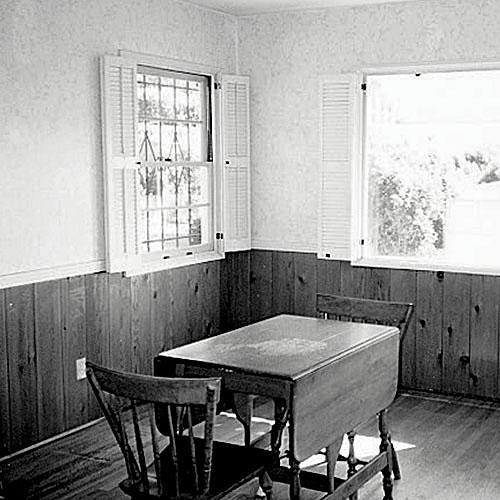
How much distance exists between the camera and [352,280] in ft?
18.8

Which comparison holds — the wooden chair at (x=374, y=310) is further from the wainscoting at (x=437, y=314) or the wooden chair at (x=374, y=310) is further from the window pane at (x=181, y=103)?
the window pane at (x=181, y=103)

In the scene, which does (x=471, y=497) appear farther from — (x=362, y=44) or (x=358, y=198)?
(x=362, y=44)

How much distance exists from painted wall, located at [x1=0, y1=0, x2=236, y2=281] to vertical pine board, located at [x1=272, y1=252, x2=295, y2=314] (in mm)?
1573

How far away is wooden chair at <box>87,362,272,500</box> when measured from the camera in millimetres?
2705

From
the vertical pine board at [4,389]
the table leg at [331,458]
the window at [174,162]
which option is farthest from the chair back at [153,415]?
the window at [174,162]

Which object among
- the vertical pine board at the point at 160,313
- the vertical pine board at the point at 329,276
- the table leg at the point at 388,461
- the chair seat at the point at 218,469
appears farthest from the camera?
the vertical pine board at the point at 329,276

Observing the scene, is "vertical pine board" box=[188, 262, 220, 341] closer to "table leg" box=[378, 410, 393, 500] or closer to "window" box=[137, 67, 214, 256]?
"window" box=[137, 67, 214, 256]

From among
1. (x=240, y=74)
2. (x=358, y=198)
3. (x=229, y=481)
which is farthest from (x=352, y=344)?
(x=240, y=74)

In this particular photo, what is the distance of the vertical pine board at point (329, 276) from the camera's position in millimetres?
5777

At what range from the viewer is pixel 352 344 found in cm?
356

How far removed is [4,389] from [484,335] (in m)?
2.87

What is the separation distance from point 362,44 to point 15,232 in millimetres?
2596

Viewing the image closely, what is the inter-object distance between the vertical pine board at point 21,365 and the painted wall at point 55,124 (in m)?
0.14

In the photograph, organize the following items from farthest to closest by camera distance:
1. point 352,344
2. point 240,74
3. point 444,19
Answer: point 240,74
point 444,19
point 352,344
